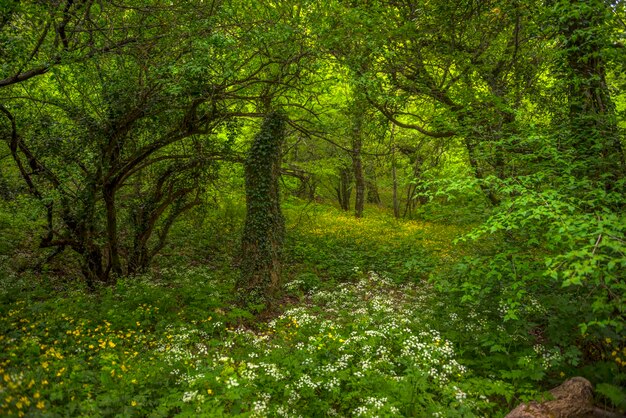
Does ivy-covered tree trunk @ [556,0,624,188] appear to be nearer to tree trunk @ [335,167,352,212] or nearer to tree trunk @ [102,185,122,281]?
tree trunk @ [102,185,122,281]

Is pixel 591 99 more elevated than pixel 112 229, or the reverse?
pixel 591 99

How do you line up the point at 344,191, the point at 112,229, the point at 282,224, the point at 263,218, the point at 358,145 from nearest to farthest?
the point at 263,218
the point at 112,229
the point at 282,224
the point at 358,145
the point at 344,191

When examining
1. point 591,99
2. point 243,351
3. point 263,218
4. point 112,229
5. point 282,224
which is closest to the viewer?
point 243,351

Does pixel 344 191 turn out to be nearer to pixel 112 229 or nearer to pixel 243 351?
pixel 112 229

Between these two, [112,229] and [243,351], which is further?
[112,229]

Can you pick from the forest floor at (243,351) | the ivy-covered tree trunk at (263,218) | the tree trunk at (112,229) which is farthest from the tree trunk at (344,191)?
the tree trunk at (112,229)

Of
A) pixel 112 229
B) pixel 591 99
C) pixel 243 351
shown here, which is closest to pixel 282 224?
pixel 112 229

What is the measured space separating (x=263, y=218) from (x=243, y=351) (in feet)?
15.1

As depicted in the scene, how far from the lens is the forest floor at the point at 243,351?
206 inches

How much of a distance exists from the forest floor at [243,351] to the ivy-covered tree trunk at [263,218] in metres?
0.69

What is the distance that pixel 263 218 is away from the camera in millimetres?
11172

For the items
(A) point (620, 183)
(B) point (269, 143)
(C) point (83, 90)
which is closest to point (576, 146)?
(A) point (620, 183)

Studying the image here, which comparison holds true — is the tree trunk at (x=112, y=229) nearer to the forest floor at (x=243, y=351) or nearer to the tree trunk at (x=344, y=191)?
the forest floor at (x=243, y=351)

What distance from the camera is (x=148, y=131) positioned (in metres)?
11.0
